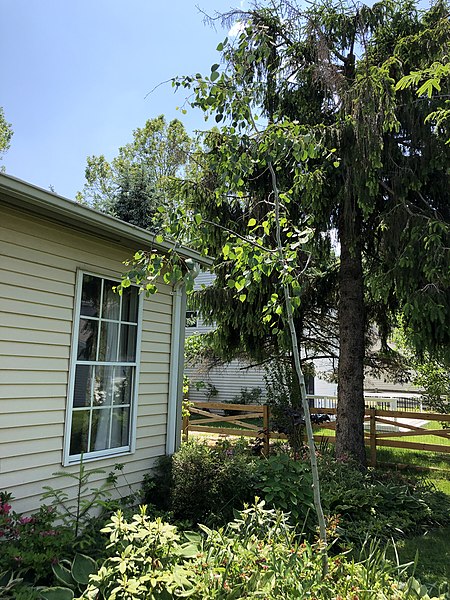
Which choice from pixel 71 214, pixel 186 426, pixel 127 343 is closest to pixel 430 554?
pixel 127 343

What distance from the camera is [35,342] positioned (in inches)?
152

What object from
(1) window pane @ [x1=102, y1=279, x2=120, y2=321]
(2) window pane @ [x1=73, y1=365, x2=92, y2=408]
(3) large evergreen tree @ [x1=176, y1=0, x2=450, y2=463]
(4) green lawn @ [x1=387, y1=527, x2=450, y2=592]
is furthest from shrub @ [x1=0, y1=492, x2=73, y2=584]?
(3) large evergreen tree @ [x1=176, y1=0, x2=450, y2=463]

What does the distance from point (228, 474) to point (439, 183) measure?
498 cm

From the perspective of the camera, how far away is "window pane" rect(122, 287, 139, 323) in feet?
15.9

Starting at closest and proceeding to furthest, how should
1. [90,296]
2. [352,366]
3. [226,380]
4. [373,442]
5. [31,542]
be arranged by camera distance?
Answer: [31,542] → [90,296] → [352,366] → [373,442] → [226,380]

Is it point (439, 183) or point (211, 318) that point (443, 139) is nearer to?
point (439, 183)

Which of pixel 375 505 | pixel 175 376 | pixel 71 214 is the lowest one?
pixel 375 505

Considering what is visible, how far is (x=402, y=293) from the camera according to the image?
6078 mm

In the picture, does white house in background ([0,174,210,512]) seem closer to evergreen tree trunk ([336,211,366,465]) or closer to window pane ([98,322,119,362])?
window pane ([98,322,119,362])

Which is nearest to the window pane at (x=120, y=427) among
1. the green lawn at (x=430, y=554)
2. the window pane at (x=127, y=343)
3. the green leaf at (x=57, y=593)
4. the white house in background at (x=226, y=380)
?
the window pane at (x=127, y=343)

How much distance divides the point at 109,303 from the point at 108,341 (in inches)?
15.5

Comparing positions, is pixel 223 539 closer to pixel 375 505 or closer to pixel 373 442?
pixel 375 505

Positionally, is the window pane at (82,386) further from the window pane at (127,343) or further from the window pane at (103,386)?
the window pane at (127,343)

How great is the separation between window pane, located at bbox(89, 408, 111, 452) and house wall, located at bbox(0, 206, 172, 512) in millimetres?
151
